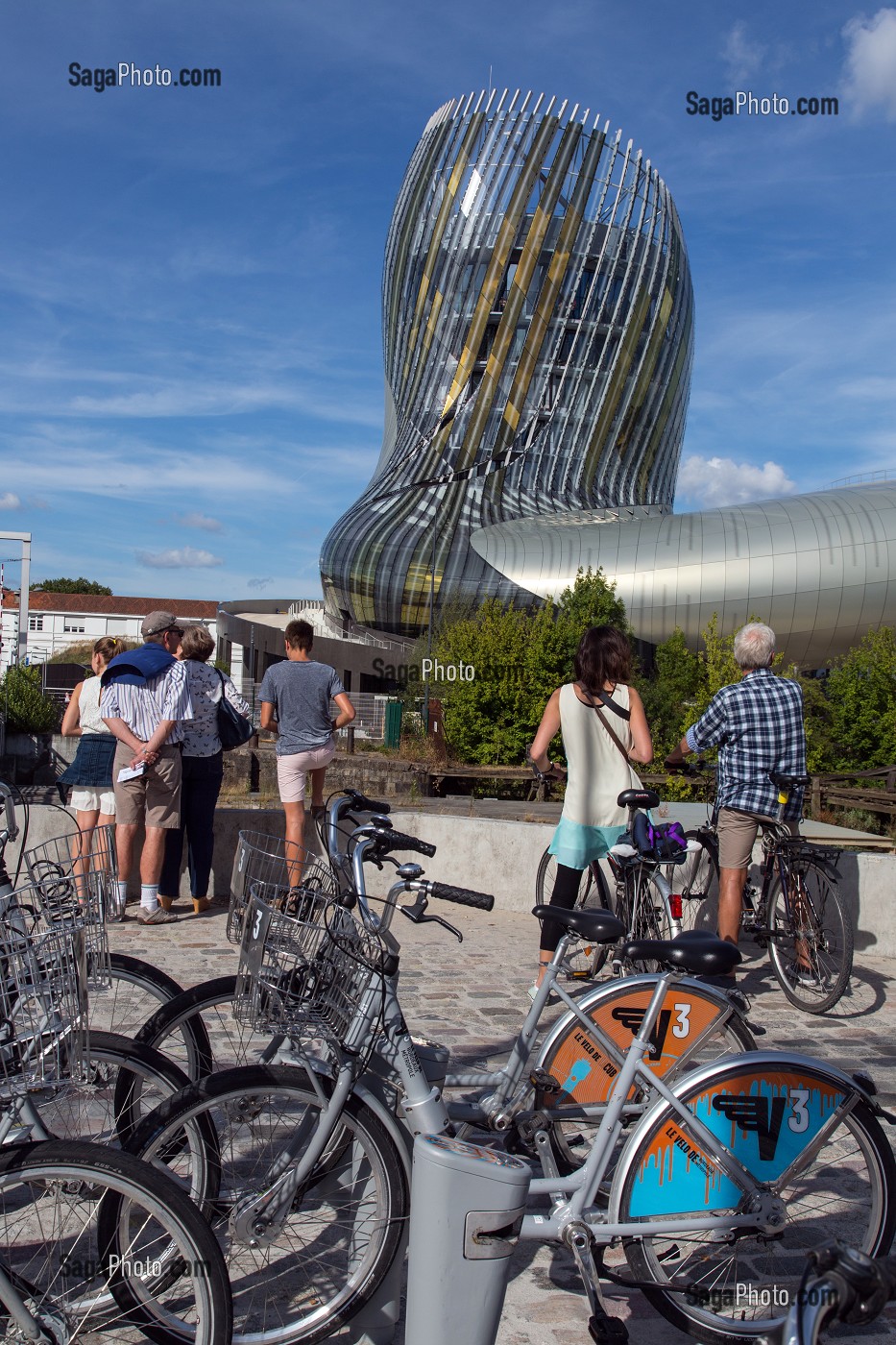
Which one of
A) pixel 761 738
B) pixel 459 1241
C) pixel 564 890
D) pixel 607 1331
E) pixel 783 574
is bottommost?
pixel 607 1331

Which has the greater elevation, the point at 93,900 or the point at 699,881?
the point at 93,900

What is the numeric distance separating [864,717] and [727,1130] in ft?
86.3

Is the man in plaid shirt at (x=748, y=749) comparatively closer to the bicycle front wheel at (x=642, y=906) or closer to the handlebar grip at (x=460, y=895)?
the bicycle front wheel at (x=642, y=906)

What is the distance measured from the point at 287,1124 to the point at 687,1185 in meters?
0.96

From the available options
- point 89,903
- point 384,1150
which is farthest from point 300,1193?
point 89,903

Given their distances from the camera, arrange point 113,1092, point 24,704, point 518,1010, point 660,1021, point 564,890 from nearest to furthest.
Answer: point 113,1092 < point 660,1021 < point 564,890 < point 518,1010 < point 24,704

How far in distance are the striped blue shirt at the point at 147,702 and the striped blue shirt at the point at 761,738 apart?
125 inches

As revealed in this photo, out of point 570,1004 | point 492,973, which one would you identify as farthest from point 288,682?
point 570,1004

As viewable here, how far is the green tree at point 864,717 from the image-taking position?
27156 mm

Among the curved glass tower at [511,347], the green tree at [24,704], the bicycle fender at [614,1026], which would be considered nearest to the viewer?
the bicycle fender at [614,1026]

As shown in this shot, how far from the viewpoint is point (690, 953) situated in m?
2.99

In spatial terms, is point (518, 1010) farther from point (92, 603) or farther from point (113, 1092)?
point (92, 603)

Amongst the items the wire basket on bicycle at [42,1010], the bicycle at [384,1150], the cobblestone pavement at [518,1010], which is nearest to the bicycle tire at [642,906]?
the cobblestone pavement at [518,1010]

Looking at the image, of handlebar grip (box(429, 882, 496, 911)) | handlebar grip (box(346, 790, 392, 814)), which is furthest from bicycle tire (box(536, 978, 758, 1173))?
handlebar grip (box(346, 790, 392, 814))
